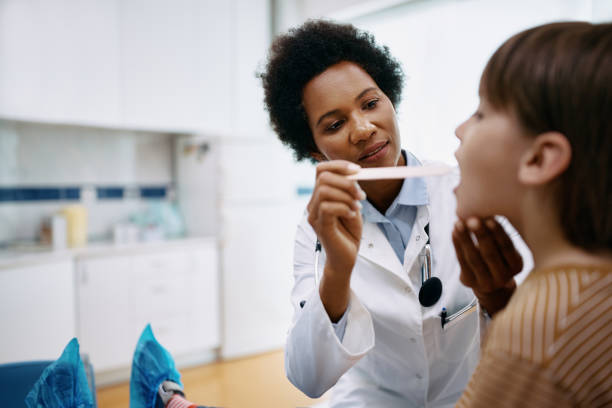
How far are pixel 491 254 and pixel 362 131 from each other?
1.37 feet

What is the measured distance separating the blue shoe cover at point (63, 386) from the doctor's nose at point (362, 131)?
711 millimetres

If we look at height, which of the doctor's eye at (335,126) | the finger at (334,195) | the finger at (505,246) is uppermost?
the doctor's eye at (335,126)

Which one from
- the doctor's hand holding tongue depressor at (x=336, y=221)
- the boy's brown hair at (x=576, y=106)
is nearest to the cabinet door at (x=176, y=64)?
the doctor's hand holding tongue depressor at (x=336, y=221)

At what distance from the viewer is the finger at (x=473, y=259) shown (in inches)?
29.8

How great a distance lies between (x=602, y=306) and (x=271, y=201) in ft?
10.8

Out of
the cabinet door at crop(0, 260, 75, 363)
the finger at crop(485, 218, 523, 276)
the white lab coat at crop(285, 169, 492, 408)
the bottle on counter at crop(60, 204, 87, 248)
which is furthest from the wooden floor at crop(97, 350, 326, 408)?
the finger at crop(485, 218, 523, 276)

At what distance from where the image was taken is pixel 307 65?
1.18 metres

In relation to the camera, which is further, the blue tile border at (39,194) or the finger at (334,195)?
the blue tile border at (39,194)

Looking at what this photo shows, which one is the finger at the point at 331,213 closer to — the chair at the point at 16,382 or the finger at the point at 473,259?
the finger at the point at 473,259

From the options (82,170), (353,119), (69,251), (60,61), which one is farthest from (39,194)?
(353,119)

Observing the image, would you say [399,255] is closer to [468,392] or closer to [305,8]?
[468,392]

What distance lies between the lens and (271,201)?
3742 millimetres

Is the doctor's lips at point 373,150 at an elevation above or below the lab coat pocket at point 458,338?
above

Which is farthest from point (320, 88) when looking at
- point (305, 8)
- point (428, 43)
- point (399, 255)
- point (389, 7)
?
point (305, 8)
